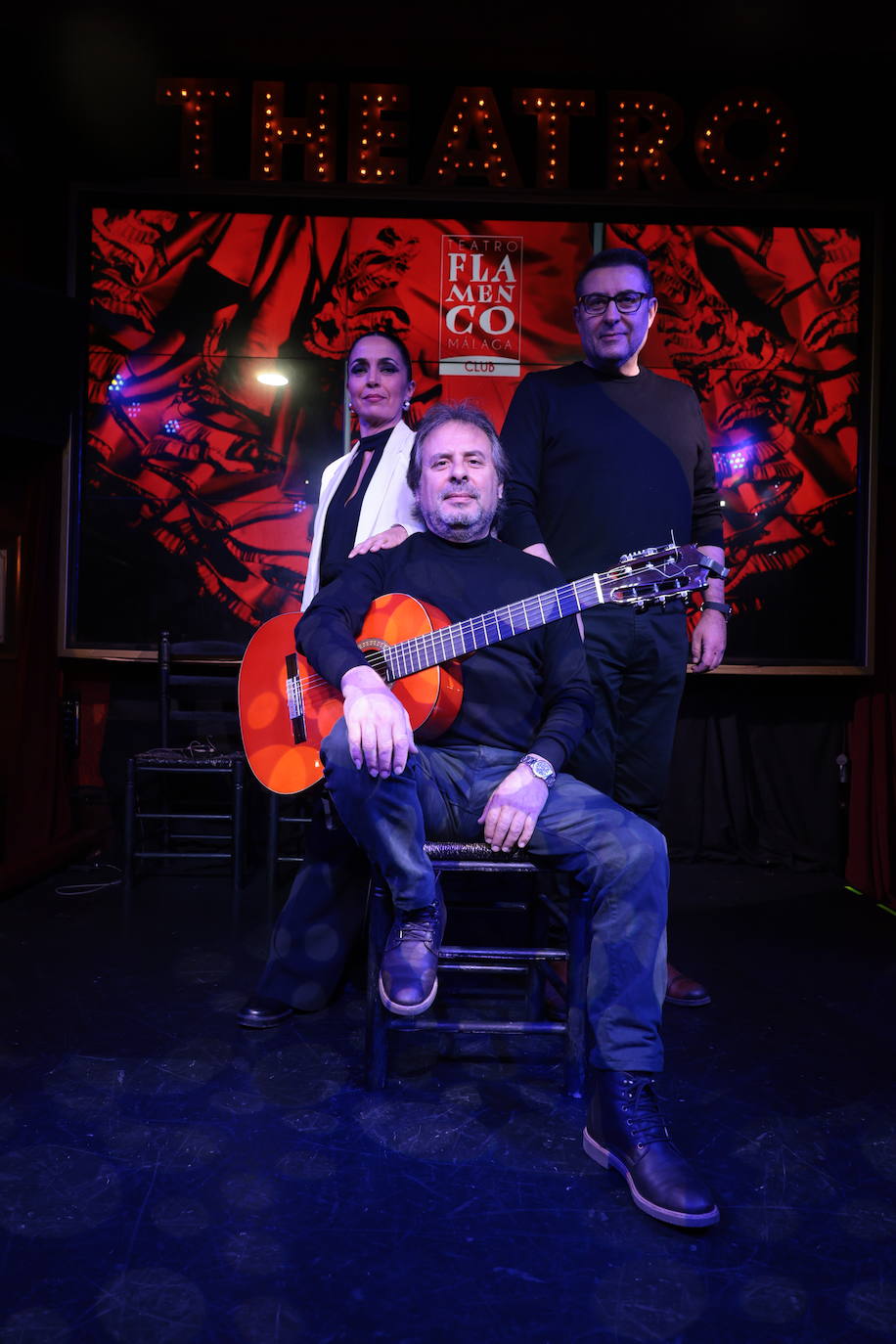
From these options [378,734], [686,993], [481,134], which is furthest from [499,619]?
[481,134]

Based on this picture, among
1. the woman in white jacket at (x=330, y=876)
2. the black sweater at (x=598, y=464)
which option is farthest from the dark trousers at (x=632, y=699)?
the woman in white jacket at (x=330, y=876)

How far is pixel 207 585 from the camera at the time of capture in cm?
418

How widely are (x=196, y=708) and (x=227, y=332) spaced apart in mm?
1666

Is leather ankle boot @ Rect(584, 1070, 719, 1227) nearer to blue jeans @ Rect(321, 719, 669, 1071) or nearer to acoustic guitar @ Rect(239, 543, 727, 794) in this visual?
blue jeans @ Rect(321, 719, 669, 1071)

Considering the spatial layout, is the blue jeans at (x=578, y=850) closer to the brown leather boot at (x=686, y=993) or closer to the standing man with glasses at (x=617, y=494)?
the standing man with glasses at (x=617, y=494)

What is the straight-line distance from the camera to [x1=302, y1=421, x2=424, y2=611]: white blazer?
8.86 feet

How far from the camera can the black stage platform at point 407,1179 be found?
1.27 metres

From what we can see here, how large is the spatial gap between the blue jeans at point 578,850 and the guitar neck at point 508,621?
22cm

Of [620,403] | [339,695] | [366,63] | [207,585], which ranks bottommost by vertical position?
[339,695]

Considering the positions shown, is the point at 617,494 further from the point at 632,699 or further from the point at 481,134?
the point at 481,134

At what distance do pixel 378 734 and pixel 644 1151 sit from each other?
0.83 metres

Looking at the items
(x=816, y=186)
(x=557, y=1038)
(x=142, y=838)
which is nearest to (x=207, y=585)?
(x=142, y=838)

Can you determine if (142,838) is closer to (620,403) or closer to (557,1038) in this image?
(557,1038)

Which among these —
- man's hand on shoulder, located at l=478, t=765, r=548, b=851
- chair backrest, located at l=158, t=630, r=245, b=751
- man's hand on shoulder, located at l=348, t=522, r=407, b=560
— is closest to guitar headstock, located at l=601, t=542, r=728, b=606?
man's hand on shoulder, located at l=478, t=765, r=548, b=851
